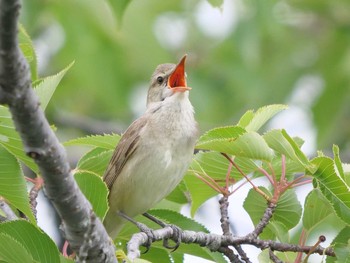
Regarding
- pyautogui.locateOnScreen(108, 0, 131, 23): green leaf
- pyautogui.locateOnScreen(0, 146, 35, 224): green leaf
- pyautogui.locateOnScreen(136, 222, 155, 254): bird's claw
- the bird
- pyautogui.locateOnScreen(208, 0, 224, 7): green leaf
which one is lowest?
pyautogui.locateOnScreen(136, 222, 155, 254): bird's claw

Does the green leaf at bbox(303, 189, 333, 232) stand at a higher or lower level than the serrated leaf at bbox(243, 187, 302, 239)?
lower

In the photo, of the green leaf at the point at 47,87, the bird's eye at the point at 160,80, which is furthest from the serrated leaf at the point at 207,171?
the bird's eye at the point at 160,80

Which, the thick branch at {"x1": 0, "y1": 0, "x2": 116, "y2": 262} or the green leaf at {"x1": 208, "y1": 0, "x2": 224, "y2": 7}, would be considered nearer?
the thick branch at {"x1": 0, "y1": 0, "x2": 116, "y2": 262}

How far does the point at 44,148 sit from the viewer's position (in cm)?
266

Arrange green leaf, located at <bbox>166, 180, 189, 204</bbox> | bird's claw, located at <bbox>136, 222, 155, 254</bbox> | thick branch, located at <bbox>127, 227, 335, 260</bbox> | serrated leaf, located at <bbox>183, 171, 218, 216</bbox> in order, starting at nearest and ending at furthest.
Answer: bird's claw, located at <bbox>136, 222, 155, 254</bbox> < thick branch, located at <bbox>127, 227, 335, 260</bbox> < serrated leaf, located at <bbox>183, 171, 218, 216</bbox> < green leaf, located at <bbox>166, 180, 189, 204</bbox>

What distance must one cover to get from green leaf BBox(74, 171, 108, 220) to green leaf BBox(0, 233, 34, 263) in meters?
0.34

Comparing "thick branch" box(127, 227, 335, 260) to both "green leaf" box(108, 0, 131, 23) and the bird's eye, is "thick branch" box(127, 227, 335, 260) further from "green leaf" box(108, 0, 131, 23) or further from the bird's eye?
the bird's eye

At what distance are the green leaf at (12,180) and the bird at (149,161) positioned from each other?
1.09m

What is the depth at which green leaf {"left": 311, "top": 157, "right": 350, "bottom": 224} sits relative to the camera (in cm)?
363

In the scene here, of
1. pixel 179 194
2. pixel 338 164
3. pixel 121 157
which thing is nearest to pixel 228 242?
pixel 338 164

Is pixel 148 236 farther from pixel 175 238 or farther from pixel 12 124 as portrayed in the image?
Result: pixel 12 124

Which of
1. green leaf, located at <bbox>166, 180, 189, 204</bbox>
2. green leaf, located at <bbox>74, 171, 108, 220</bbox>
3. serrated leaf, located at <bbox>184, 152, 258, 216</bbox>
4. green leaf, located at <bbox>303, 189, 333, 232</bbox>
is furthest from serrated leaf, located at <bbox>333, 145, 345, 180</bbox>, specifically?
green leaf, located at <bbox>166, 180, 189, 204</bbox>

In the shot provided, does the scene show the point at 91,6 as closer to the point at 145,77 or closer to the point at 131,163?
the point at 131,163

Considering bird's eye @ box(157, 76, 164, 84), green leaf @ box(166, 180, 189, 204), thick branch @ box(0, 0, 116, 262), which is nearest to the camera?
thick branch @ box(0, 0, 116, 262)
